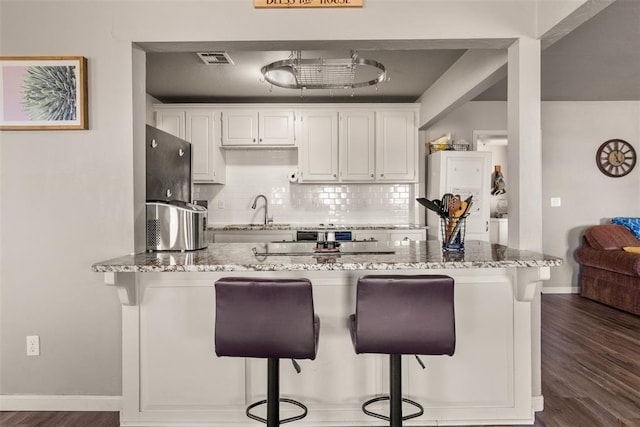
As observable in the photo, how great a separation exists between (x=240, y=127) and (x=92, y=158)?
8.67 ft

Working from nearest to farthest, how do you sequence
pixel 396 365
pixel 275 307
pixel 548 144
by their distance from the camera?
pixel 275 307
pixel 396 365
pixel 548 144

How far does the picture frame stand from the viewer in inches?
92.0

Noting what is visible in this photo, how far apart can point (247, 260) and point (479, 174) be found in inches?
136

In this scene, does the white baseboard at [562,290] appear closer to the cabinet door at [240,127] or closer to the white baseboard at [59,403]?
the cabinet door at [240,127]

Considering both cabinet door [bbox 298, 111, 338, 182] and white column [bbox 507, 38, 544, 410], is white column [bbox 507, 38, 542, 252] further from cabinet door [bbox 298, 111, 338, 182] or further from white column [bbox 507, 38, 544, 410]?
cabinet door [bbox 298, 111, 338, 182]

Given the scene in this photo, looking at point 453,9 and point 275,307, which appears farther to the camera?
point 453,9

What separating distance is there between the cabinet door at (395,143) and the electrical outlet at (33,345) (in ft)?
12.0

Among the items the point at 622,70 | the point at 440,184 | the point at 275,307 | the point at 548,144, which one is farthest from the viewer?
the point at 548,144

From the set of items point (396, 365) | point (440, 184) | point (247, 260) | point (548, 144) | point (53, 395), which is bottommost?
point (53, 395)

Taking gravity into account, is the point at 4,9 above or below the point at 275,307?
above

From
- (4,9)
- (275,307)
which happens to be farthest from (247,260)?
(4,9)

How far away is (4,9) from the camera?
236 cm

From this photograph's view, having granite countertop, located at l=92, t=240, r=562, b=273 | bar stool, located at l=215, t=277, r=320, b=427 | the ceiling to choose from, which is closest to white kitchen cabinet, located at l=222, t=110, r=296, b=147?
the ceiling

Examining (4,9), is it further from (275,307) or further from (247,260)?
(275,307)
